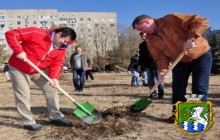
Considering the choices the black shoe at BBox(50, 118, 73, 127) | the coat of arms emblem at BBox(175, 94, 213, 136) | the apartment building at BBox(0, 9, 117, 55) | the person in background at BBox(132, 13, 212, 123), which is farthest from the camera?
the apartment building at BBox(0, 9, 117, 55)

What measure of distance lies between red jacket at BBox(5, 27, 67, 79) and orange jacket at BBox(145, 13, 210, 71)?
4.67 ft

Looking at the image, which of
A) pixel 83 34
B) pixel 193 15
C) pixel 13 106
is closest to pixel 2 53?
pixel 83 34

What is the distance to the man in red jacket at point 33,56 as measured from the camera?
4.55 metres

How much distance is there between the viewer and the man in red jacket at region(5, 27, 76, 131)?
455 centimetres

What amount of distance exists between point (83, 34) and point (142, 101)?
49860mm

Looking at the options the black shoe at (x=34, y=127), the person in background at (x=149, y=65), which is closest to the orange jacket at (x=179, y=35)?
the black shoe at (x=34, y=127)

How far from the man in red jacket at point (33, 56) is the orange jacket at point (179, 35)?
1.20 metres

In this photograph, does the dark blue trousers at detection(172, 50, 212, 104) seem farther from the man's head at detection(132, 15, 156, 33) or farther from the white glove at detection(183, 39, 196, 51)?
the man's head at detection(132, 15, 156, 33)

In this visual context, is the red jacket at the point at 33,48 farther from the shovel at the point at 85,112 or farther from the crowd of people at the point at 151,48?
the shovel at the point at 85,112

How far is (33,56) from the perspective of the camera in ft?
15.5

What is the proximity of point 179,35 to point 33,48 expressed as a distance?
6.63 ft

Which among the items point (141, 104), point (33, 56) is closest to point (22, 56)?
point (33, 56)

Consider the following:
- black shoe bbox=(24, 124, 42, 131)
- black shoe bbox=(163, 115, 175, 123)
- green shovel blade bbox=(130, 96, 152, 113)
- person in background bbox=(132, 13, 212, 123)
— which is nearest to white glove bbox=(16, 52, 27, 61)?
black shoe bbox=(24, 124, 42, 131)

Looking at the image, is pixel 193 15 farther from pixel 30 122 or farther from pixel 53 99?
pixel 30 122
